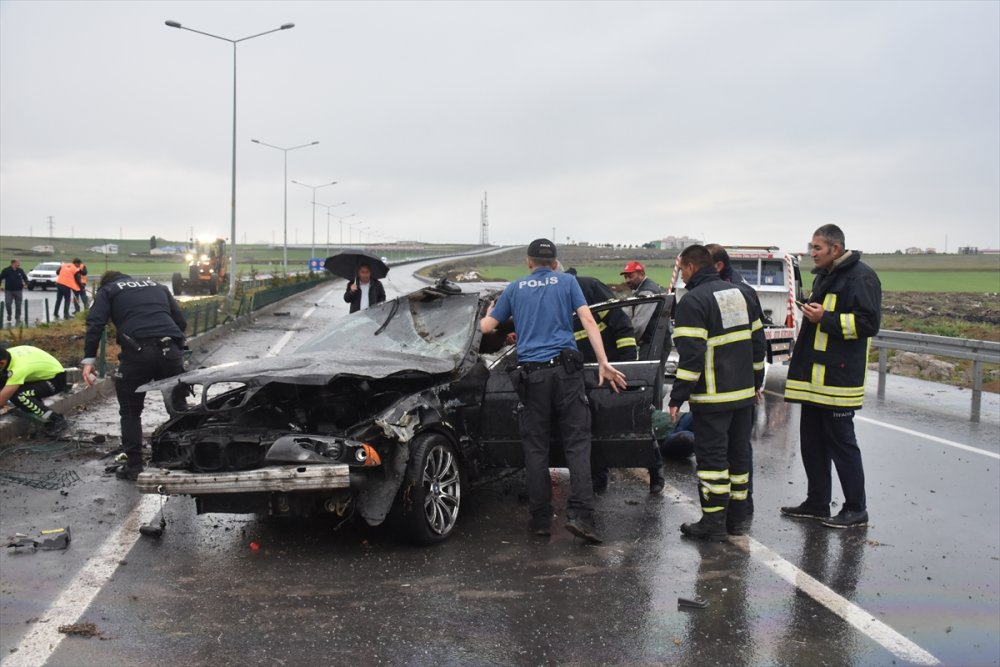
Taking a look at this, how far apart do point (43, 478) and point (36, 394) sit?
1.66m

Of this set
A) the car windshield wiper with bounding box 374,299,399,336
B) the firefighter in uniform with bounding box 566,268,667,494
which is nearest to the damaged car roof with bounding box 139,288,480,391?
the car windshield wiper with bounding box 374,299,399,336

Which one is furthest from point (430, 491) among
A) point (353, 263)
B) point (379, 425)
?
point (353, 263)

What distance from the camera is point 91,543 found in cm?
550

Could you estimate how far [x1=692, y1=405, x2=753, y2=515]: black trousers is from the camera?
563cm

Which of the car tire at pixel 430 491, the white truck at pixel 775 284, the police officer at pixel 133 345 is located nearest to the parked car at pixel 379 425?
the car tire at pixel 430 491

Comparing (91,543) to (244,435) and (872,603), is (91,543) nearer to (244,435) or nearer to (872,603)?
(244,435)

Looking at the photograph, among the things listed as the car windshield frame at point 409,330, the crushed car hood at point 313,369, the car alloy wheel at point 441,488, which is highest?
the car windshield frame at point 409,330

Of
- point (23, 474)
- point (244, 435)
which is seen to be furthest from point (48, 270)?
point (244, 435)

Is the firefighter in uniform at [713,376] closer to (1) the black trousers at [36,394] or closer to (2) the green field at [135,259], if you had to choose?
(1) the black trousers at [36,394]

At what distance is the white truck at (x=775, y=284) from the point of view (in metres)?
13.9

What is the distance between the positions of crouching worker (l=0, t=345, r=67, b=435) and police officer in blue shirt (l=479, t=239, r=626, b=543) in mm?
5031

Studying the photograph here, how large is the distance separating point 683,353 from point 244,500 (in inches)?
111

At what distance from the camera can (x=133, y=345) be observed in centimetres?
706

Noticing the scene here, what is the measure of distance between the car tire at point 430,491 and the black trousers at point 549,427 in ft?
1.67
